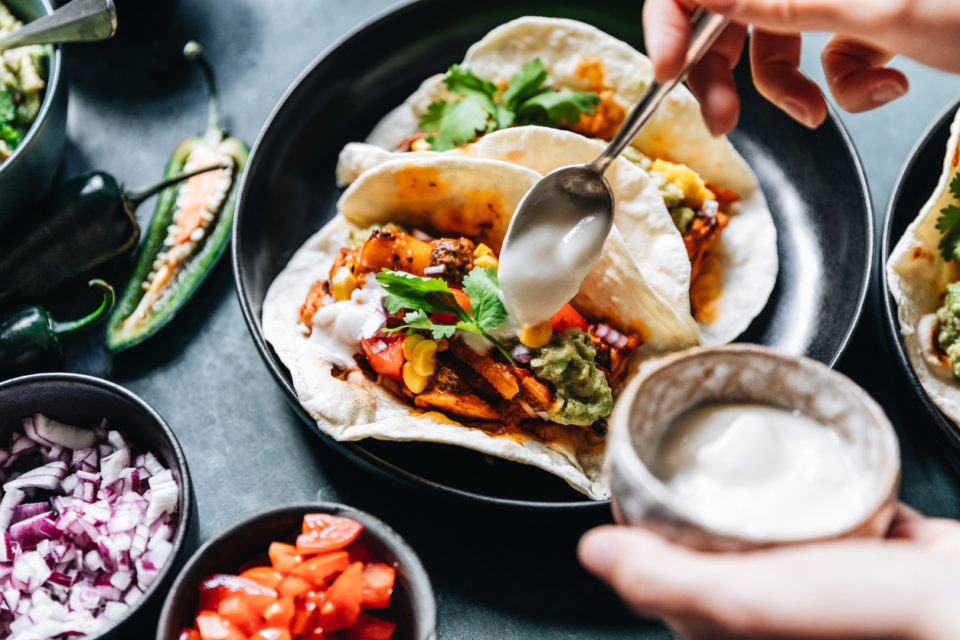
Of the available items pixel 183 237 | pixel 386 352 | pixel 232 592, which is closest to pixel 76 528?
pixel 232 592

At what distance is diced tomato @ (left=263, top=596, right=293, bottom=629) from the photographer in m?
2.15

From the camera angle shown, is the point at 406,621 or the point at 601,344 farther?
the point at 601,344

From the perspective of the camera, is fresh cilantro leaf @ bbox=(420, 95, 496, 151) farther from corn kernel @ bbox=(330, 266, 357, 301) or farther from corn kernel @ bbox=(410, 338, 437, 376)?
corn kernel @ bbox=(410, 338, 437, 376)

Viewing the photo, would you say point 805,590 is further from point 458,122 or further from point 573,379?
point 458,122

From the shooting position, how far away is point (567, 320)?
2.72 m

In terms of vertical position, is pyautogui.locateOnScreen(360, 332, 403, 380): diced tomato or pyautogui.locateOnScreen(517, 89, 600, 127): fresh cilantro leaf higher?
pyautogui.locateOnScreen(517, 89, 600, 127): fresh cilantro leaf

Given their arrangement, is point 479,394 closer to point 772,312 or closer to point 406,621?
point 406,621

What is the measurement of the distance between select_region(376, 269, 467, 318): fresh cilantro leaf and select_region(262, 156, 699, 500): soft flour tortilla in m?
0.33

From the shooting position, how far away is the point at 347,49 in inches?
125

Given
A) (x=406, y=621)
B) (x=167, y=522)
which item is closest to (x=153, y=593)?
(x=167, y=522)

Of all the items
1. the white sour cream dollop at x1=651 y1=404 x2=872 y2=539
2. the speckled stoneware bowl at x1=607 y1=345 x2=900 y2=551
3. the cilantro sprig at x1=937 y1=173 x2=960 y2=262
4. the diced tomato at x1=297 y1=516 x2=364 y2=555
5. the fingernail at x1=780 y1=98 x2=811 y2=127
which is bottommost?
the diced tomato at x1=297 y1=516 x2=364 y2=555

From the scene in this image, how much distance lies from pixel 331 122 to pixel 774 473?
2.27 meters

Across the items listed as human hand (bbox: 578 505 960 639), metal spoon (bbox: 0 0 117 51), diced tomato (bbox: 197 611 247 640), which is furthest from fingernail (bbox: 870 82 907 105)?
metal spoon (bbox: 0 0 117 51)

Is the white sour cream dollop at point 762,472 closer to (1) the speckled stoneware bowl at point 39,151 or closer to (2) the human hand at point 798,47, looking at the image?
(2) the human hand at point 798,47
